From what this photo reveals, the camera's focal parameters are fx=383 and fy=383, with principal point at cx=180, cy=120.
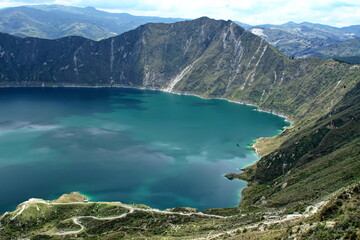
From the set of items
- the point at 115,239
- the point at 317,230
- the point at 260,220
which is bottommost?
the point at 115,239

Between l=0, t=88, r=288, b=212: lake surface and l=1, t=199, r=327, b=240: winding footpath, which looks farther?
l=0, t=88, r=288, b=212: lake surface

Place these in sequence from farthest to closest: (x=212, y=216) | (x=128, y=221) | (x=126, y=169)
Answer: (x=126, y=169)
(x=212, y=216)
(x=128, y=221)

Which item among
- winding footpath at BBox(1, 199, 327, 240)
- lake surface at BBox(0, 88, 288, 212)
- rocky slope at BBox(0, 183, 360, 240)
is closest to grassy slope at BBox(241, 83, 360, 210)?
winding footpath at BBox(1, 199, 327, 240)

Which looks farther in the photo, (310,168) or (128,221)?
(310,168)

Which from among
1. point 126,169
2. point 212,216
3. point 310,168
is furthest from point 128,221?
point 310,168

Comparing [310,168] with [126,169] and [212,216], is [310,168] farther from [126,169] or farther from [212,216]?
[126,169]

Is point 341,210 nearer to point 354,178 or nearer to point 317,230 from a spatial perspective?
point 317,230

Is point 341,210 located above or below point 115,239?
above

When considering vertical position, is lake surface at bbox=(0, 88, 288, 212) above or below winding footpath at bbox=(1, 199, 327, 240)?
below

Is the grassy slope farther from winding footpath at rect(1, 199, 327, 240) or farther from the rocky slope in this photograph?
the rocky slope

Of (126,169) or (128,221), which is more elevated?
(128,221)

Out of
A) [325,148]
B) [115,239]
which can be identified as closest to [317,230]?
[115,239]
